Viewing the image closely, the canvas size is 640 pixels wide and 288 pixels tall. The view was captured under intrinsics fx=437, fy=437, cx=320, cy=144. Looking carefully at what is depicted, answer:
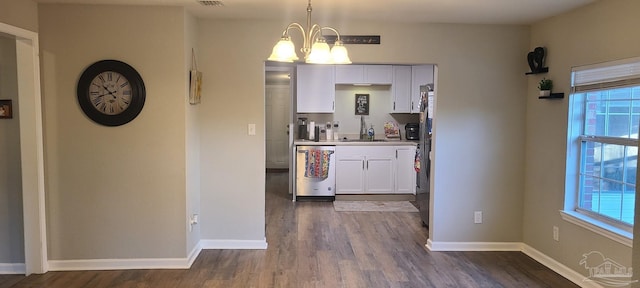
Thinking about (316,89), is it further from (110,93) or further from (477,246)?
(110,93)

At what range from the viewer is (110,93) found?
12.1 ft

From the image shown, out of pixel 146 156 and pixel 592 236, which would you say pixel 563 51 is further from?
pixel 146 156

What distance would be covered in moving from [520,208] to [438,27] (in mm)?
1983

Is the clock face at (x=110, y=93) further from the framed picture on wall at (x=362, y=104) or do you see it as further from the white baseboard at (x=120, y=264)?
the framed picture on wall at (x=362, y=104)

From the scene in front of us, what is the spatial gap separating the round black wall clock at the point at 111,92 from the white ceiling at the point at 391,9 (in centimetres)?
55

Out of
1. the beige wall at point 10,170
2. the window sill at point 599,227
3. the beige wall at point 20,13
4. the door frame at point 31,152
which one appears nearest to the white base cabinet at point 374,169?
the window sill at point 599,227

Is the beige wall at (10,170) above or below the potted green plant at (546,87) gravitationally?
below

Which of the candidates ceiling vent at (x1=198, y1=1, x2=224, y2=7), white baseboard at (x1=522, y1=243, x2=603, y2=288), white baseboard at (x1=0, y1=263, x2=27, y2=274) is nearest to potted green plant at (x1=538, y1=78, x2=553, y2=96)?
white baseboard at (x1=522, y1=243, x2=603, y2=288)

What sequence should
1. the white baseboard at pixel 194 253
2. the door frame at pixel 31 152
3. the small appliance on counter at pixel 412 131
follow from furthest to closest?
the small appliance on counter at pixel 412 131 → the white baseboard at pixel 194 253 → the door frame at pixel 31 152

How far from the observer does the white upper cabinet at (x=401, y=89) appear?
7.04 m

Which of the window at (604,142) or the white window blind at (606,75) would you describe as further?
the window at (604,142)

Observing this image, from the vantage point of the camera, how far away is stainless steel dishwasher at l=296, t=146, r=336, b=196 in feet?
22.1

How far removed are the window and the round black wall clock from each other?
364 cm

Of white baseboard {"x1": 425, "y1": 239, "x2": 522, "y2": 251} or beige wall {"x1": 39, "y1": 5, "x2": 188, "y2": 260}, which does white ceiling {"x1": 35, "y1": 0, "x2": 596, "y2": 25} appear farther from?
white baseboard {"x1": 425, "y1": 239, "x2": 522, "y2": 251}
